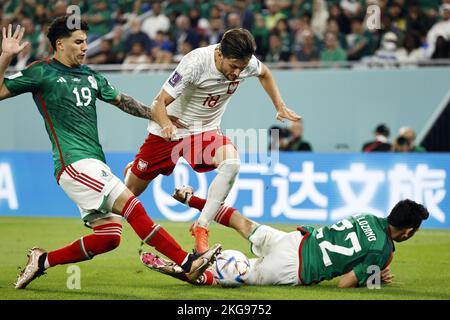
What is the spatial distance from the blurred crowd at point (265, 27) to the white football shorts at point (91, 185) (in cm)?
913

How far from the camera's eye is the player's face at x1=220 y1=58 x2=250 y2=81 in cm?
841

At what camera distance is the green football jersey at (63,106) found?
7.64m

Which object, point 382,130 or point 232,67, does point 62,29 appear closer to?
point 232,67

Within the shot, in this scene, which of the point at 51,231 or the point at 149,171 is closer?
the point at 149,171

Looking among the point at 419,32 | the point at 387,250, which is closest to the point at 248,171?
the point at 419,32

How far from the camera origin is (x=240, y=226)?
27.7ft

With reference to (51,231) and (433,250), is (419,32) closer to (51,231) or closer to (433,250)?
(433,250)

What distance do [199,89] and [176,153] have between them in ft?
2.42

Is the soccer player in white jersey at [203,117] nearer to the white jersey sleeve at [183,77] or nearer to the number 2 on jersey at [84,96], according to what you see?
the white jersey sleeve at [183,77]

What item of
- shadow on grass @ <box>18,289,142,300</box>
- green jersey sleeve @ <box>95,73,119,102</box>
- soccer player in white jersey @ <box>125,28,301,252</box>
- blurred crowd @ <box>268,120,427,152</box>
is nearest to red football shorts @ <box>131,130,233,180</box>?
soccer player in white jersey @ <box>125,28,301,252</box>

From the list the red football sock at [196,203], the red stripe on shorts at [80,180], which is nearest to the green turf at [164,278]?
the red football sock at [196,203]

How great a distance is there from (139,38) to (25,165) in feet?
Result: 12.7

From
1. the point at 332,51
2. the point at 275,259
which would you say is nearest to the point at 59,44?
the point at 275,259

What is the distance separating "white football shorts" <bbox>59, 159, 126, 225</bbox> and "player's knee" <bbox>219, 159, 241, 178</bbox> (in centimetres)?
133
